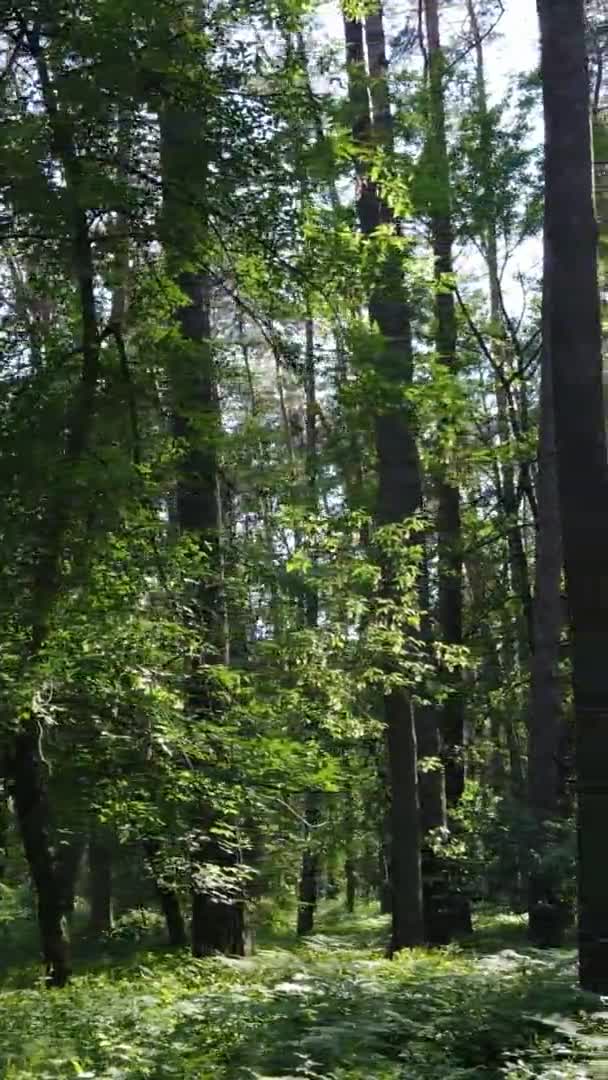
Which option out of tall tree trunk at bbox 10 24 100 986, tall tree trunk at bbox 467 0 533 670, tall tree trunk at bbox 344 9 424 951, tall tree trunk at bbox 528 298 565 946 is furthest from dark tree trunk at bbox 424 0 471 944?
tall tree trunk at bbox 10 24 100 986

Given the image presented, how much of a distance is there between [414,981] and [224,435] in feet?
12.6

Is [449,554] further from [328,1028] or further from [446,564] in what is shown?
[328,1028]

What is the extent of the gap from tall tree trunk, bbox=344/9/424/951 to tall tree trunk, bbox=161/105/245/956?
51.4 inches

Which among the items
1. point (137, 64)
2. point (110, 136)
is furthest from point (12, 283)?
point (137, 64)

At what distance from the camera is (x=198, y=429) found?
7375mm

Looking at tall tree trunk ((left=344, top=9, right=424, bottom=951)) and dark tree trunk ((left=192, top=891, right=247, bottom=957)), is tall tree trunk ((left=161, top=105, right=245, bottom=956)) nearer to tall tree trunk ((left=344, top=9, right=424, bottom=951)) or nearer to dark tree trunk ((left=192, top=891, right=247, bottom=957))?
dark tree trunk ((left=192, top=891, right=247, bottom=957))

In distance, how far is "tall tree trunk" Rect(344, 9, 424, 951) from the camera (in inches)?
352

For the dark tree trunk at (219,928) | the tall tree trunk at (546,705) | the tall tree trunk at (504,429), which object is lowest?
the dark tree trunk at (219,928)

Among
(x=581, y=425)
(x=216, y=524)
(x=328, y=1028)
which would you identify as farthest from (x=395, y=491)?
(x=328, y=1028)

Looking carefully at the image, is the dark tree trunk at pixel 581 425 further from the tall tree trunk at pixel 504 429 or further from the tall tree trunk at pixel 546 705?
the tall tree trunk at pixel 504 429

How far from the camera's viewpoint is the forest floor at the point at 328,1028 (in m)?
4.45

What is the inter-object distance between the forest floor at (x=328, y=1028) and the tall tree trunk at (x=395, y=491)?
3184 mm

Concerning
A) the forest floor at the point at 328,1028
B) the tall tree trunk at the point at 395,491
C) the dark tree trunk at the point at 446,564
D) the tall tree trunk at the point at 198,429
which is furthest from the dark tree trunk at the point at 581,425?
the dark tree trunk at the point at 446,564

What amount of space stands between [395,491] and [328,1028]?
7430 mm
